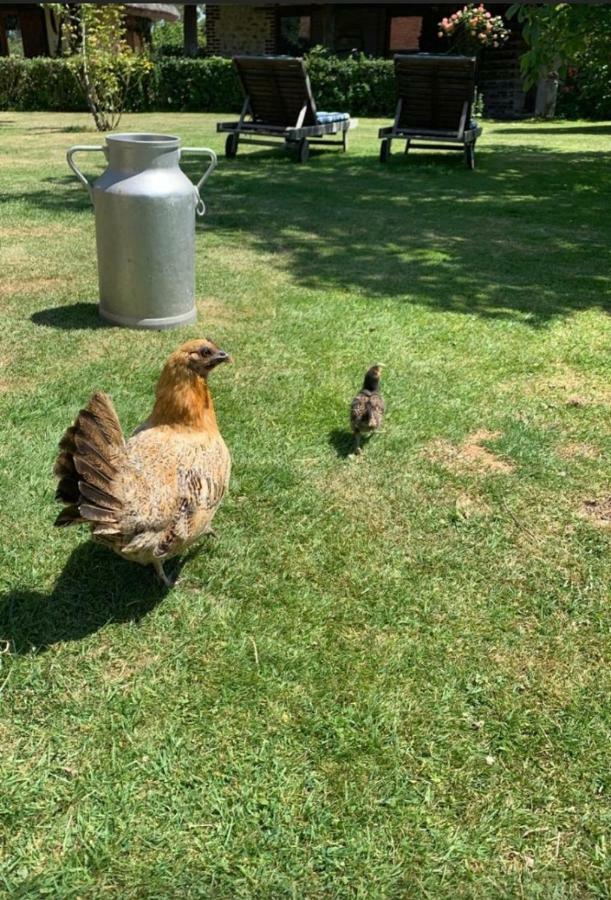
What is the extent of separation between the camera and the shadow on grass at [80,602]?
101 inches

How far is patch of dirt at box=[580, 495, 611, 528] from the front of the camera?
3.32 metres

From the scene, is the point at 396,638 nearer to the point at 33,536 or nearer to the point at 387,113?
the point at 33,536

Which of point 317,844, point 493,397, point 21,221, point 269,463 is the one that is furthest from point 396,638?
point 21,221

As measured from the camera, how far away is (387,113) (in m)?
22.1

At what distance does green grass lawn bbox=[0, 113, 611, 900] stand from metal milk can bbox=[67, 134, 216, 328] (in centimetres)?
25

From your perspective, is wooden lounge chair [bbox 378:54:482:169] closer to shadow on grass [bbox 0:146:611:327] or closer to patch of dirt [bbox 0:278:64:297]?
shadow on grass [bbox 0:146:611:327]

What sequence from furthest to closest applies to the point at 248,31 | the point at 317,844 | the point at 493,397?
the point at 248,31 < the point at 493,397 < the point at 317,844

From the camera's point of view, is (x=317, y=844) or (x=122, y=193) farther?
(x=122, y=193)

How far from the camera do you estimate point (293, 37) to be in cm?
2669

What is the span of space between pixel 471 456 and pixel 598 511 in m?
0.72

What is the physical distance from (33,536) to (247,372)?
1998 mm

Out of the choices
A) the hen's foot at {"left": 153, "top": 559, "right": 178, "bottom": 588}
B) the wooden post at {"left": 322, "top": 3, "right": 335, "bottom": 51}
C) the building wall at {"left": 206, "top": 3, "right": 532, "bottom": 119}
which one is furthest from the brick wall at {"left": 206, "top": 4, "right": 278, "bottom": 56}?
the hen's foot at {"left": 153, "top": 559, "right": 178, "bottom": 588}

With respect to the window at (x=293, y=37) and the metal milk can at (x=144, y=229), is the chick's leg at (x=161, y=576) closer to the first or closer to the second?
the metal milk can at (x=144, y=229)

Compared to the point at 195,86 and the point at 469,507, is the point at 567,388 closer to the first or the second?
the point at 469,507
